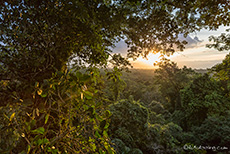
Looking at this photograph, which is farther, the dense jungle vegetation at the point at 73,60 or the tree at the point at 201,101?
the tree at the point at 201,101

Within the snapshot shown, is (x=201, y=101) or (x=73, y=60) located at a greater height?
(x=73, y=60)

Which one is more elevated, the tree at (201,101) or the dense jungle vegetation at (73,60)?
the dense jungle vegetation at (73,60)

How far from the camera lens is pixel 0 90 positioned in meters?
1.60

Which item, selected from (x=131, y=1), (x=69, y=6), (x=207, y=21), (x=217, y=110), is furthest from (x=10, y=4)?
(x=217, y=110)

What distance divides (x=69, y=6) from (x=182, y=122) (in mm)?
21531

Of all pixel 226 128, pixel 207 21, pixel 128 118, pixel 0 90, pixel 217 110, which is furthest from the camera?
pixel 217 110

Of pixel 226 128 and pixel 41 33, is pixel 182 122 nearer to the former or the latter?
pixel 226 128

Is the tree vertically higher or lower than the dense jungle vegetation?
lower

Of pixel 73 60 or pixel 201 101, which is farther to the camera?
pixel 201 101

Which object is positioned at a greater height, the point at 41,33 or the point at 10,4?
the point at 10,4

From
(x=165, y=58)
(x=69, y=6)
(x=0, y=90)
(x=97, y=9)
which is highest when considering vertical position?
(x=97, y=9)

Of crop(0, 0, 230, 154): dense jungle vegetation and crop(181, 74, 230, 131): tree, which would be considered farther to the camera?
crop(181, 74, 230, 131): tree

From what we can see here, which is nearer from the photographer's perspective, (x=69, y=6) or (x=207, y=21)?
(x=69, y=6)

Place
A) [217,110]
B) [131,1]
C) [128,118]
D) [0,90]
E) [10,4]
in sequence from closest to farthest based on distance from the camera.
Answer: [0,90]
[10,4]
[131,1]
[128,118]
[217,110]
